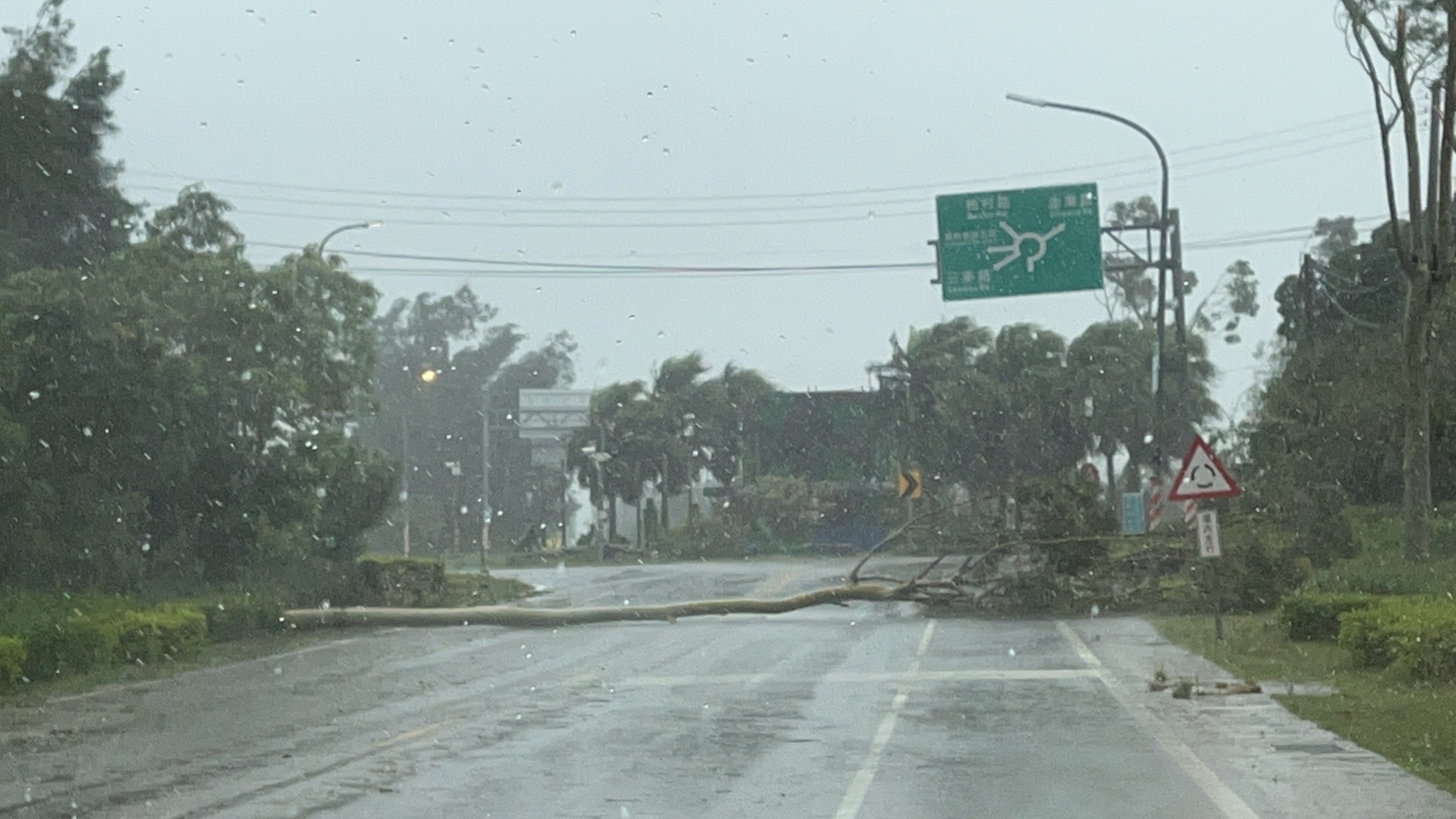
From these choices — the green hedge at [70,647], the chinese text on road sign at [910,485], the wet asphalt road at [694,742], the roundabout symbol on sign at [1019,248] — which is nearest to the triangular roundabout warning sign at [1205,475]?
the wet asphalt road at [694,742]

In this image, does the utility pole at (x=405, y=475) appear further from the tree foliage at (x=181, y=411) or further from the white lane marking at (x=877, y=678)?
the white lane marking at (x=877, y=678)

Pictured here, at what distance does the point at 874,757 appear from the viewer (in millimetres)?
13008

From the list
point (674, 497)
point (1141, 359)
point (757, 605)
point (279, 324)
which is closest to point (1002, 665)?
point (757, 605)

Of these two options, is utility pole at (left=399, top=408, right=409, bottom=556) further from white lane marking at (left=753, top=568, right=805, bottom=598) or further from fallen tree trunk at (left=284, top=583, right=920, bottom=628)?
fallen tree trunk at (left=284, top=583, right=920, bottom=628)

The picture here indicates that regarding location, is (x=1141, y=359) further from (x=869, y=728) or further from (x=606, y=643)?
(x=869, y=728)

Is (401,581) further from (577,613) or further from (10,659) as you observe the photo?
(10,659)

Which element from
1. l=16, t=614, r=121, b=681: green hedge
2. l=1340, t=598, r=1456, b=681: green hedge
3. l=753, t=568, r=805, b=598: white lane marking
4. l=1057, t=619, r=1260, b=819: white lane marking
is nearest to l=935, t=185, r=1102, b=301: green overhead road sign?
l=753, t=568, r=805, b=598: white lane marking

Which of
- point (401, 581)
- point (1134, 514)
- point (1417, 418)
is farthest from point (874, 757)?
point (1134, 514)

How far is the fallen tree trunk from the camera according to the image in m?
30.9

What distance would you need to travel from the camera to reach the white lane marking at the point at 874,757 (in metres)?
10.7

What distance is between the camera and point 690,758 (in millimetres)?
13023

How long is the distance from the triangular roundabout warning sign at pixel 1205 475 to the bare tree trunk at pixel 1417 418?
3.67 m

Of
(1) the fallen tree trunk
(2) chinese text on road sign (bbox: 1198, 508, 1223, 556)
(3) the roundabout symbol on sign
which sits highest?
(3) the roundabout symbol on sign

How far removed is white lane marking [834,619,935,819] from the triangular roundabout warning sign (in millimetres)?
5525
